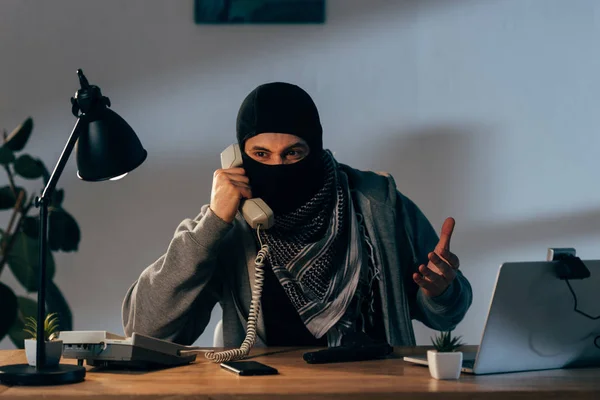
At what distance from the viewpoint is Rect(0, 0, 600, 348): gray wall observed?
2.69 metres

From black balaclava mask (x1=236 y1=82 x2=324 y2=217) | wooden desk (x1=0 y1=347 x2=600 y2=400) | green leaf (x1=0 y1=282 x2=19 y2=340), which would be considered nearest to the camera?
wooden desk (x1=0 y1=347 x2=600 y2=400)

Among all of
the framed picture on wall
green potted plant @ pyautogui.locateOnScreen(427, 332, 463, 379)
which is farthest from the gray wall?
green potted plant @ pyautogui.locateOnScreen(427, 332, 463, 379)

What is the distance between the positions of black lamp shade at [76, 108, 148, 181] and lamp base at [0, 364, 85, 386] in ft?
1.13

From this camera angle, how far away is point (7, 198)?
2639 millimetres

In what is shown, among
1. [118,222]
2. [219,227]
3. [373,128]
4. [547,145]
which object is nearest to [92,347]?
[219,227]

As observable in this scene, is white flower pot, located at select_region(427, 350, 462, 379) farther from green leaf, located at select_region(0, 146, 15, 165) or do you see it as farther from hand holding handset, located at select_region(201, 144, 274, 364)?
green leaf, located at select_region(0, 146, 15, 165)

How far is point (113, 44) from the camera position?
269 centimetres

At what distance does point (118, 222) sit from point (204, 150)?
16.1 inches

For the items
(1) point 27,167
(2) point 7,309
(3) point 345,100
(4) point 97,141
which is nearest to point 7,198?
(1) point 27,167

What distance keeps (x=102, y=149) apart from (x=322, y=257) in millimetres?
733

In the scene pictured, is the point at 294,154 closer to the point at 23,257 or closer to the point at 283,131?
the point at 283,131

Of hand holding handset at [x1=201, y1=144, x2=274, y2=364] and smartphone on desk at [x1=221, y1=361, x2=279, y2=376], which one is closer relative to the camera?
smartphone on desk at [x1=221, y1=361, x2=279, y2=376]

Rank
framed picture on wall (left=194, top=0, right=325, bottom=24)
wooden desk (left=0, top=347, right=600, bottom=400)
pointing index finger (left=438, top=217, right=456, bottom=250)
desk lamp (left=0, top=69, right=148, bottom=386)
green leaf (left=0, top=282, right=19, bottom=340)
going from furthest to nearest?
1. framed picture on wall (left=194, top=0, right=325, bottom=24)
2. green leaf (left=0, top=282, right=19, bottom=340)
3. pointing index finger (left=438, top=217, right=456, bottom=250)
4. desk lamp (left=0, top=69, right=148, bottom=386)
5. wooden desk (left=0, top=347, right=600, bottom=400)

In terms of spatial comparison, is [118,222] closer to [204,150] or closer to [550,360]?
[204,150]
